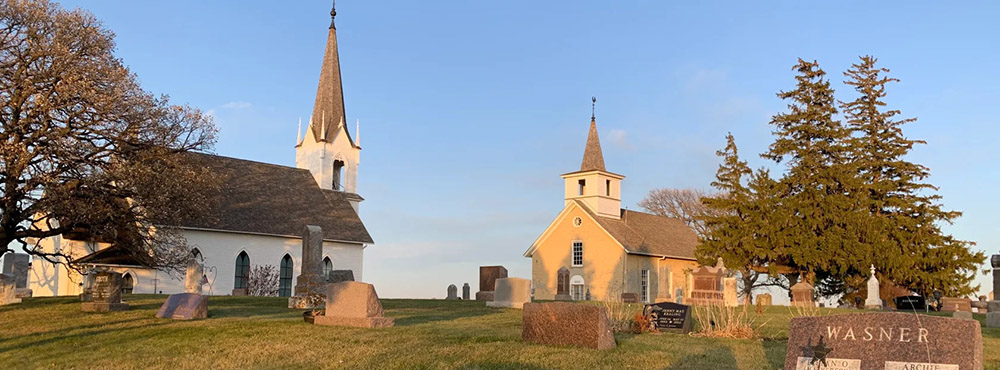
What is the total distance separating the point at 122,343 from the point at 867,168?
34.2 meters

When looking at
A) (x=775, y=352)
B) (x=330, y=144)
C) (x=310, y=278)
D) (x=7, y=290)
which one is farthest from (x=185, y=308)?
(x=330, y=144)

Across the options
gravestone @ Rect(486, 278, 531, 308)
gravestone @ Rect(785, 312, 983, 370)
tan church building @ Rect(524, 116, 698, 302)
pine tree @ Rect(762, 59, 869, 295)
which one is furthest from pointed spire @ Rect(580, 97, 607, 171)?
gravestone @ Rect(785, 312, 983, 370)

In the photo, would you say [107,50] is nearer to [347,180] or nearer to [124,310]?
[124,310]

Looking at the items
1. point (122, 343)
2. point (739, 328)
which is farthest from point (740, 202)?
point (122, 343)

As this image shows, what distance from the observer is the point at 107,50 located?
21.5 meters

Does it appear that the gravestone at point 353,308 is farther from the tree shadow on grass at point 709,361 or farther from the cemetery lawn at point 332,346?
the tree shadow on grass at point 709,361

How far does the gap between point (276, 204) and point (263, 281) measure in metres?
4.89

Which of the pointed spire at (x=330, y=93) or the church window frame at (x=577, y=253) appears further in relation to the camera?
the pointed spire at (x=330, y=93)

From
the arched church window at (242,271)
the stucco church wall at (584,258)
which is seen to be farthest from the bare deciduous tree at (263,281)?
the stucco church wall at (584,258)

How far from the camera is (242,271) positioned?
39.3 meters

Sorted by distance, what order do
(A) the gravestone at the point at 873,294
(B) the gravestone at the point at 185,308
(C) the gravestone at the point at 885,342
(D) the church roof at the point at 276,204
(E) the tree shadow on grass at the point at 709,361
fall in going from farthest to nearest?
(D) the church roof at the point at 276,204, (A) the gravestone at the point at 873,294, (B) the gravestone at the point at 185,308, (E) the tree shadow on grass at the point at 709,361, (C) the gravestone at the point at 885,342

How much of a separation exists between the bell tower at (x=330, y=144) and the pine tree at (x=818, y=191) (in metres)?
26.0

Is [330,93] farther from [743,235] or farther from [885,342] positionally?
[885,342]

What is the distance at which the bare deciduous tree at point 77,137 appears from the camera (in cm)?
1962
